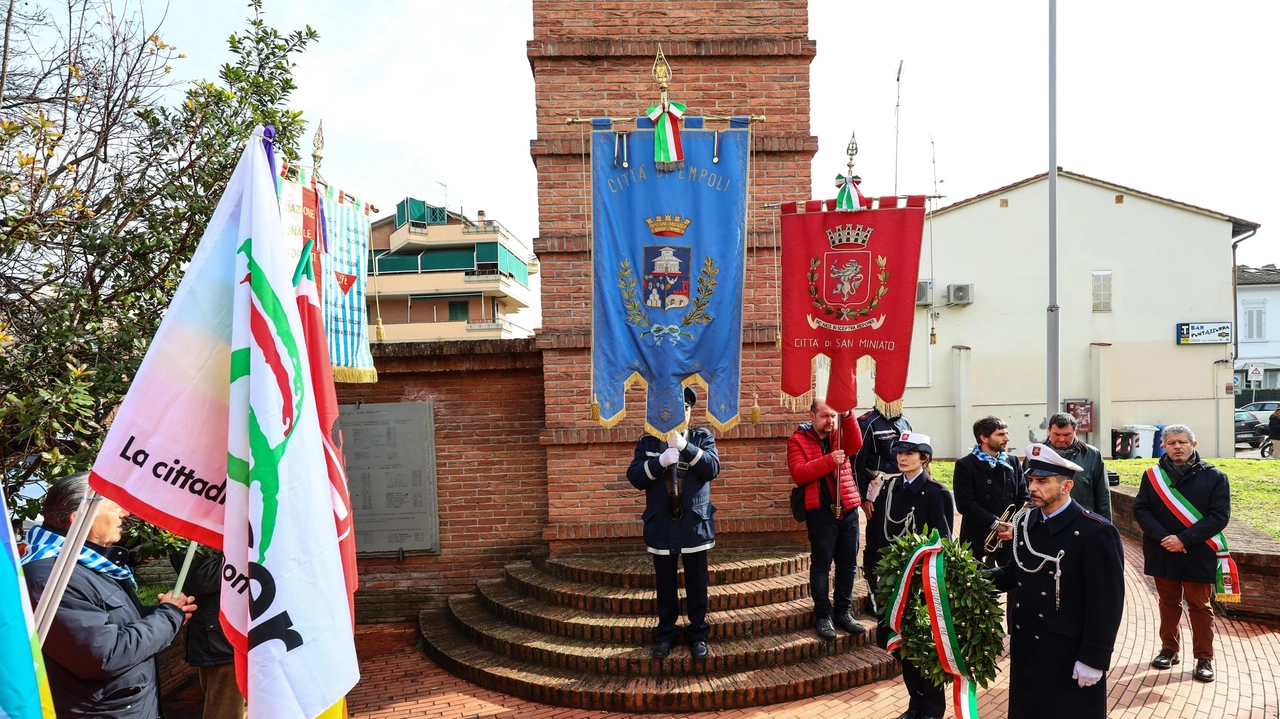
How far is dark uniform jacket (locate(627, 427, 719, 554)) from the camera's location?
6.06 metres

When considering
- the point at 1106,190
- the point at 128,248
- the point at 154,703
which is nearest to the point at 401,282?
the point at 1106,190

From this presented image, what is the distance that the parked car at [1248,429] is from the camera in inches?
1057

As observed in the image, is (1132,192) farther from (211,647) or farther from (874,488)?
(211,647)

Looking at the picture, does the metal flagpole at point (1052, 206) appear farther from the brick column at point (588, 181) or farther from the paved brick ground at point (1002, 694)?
the brick column at point (588, 181)

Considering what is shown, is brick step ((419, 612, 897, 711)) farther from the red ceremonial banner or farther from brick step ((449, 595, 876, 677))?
the red ceremonial banner

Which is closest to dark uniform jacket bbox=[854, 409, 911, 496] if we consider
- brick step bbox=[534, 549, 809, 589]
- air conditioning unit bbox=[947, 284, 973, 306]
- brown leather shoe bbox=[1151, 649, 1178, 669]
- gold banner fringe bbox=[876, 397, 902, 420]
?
gold banner fringe bbox=[876, 397, 902, 420]

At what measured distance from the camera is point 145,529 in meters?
5.11

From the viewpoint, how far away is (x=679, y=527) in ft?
19.9

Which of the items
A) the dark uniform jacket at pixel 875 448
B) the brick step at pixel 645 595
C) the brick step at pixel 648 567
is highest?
the dark uniform jacket at pixel 875 448

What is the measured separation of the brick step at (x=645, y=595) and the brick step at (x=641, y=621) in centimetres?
6

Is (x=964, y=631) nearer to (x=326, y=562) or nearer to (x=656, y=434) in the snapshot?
(x=656, y=434)

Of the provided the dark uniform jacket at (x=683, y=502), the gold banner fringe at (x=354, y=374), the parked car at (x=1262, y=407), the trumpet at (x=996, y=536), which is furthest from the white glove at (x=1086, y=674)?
the parked car at (x=1262, y=407)

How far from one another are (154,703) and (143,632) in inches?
23.5

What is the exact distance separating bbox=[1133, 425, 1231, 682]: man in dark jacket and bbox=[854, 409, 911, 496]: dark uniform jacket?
203cm
